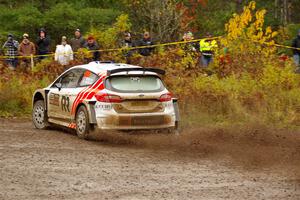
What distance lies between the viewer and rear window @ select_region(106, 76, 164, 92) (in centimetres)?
1611

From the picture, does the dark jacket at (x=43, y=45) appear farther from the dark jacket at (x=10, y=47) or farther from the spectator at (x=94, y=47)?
the spectator at (x=94, y=47)

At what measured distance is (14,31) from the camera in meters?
31.6

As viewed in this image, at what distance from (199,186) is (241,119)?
8.49 meters

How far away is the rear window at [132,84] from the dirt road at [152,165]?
99cm

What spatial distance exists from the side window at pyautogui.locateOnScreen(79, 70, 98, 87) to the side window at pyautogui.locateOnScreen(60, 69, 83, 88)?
8.5 inches

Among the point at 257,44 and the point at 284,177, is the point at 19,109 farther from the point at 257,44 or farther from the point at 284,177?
the point at 284,177

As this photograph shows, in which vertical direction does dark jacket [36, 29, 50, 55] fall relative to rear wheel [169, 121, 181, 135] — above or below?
above

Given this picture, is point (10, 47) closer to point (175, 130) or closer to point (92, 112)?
point (92, 112)

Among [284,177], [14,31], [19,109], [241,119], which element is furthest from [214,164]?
[14,31]

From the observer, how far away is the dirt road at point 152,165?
11.0 m

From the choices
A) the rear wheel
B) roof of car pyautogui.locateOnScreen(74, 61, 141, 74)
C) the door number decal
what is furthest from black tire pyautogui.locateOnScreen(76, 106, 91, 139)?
the rear wheel

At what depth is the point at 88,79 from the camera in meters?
16.9

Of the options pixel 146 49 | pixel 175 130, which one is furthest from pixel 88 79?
pixel 146 49

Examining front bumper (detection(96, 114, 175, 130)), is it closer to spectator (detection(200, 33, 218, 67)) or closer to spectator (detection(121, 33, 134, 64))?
spectator (detection(121, 33, 134, 64))
